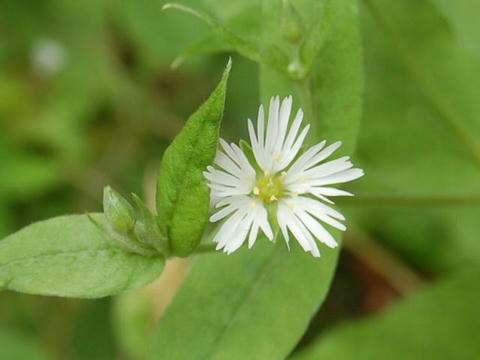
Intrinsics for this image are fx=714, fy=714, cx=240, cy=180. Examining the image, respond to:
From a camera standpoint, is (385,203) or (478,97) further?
(478,97)

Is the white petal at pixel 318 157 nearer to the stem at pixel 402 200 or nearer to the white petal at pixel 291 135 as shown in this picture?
the white petal at pixel 291 135

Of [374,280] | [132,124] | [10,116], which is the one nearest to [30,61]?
[10,116]

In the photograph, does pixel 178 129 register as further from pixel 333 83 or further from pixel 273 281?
pixel 273 281

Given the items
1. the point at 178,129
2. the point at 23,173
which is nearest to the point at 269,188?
the point at 178,129

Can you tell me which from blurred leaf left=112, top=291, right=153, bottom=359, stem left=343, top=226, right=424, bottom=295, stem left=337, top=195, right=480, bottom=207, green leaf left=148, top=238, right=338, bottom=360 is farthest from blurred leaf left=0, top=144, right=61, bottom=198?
stem left=337, top=195, right=480, bottom=207

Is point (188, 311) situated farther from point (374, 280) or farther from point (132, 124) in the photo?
point (132, 124)

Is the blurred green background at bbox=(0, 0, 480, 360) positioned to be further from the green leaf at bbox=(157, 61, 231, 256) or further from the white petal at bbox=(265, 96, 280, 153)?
the green leaf at bbox=(157, 61, 231, 256)

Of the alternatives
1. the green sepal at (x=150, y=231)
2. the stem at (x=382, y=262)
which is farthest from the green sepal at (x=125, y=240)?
the stem at (x=382, y=262)
